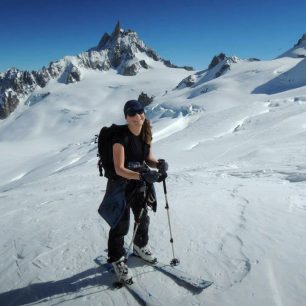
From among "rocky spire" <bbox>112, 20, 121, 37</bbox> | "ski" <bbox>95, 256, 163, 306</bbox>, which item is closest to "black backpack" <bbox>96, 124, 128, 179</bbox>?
"ski" <bbox>95, 256, 163, 306</bbox>

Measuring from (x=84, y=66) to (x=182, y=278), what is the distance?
143379 mm

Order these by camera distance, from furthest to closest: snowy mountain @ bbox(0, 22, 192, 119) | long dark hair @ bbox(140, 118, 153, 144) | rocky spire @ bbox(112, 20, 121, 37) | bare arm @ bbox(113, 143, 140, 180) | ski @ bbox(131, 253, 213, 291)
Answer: rocky spire @ bbox(112, 20, 121, 37), snowy mountain @ bbox(0, 22, 192, 119), long dark hair @ bbox(140, 118, 153, 144), bare arm @ bbox(113, 143, 140, 180), ski @ bbox(131, 253, 213, 291)

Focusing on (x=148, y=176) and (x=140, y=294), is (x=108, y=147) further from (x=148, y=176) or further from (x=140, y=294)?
(x=140, y=294)

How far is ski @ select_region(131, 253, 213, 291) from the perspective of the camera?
4914 mm

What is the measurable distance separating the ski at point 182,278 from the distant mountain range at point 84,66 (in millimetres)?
130426

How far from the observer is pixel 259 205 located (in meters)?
8.28

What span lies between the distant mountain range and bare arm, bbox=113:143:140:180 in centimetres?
13044

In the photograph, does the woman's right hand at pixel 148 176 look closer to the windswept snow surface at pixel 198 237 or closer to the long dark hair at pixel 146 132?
the long dark hair at pixel 146 132

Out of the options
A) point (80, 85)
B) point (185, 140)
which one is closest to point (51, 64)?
point (80, 85)

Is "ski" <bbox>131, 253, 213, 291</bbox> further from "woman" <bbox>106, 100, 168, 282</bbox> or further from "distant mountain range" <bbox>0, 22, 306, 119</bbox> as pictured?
"distant mountain range" <bbox>0, 22, 306, 119</bbox>

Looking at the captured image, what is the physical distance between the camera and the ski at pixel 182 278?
4914mm

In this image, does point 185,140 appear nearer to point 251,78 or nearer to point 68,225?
point 68,225

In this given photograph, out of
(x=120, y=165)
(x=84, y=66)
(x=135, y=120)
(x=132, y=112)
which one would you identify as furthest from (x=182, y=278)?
(x=84, y=66)

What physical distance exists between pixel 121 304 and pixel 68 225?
364cm
